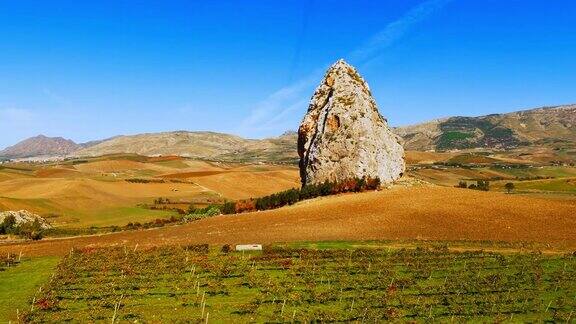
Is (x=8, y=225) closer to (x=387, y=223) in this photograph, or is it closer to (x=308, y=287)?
(x=387, y=223)

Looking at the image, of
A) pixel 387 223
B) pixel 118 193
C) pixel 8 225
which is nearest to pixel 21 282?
pixel 387 223

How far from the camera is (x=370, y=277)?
3878 centimetres

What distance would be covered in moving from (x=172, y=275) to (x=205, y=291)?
5727 millimetres

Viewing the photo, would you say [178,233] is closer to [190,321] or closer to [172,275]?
[172,275]

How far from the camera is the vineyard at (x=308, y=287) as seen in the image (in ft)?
100

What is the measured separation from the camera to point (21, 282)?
41062 millimetres

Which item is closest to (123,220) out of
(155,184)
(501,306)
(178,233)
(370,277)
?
(178,233)

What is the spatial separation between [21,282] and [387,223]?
3779 centimetres

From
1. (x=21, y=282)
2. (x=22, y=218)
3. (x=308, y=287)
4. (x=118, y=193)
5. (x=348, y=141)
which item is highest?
(x=348, y=141)

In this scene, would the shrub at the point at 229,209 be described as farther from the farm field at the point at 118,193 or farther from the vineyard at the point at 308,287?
the vineyard at the point at 308,287

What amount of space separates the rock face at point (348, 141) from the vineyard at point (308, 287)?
35.7 m

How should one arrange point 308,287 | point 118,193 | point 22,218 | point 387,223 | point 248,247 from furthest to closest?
point 118,193, point 22,218, point 387,223, point 248,247, point 308,287

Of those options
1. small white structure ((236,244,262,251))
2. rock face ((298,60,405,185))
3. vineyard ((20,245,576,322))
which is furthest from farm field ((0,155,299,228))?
vineyard ((20,245,576,322))

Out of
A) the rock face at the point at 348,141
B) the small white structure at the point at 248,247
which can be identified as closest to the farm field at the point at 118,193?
the rock face at the point at 348,141
